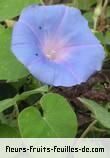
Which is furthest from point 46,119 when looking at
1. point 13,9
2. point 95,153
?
point 13,9

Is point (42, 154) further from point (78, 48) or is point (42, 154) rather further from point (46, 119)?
point (78, 48)

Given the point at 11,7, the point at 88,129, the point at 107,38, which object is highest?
the point at 11,7

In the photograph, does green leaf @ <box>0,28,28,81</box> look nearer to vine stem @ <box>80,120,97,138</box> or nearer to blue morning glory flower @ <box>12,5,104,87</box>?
blue morning glory flower @ <box>12,5,104,87</box>

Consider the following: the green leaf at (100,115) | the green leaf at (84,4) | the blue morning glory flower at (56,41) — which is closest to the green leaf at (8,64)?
the blue morning glory flower at (56,41)

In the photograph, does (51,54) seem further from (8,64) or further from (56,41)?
(8,64)

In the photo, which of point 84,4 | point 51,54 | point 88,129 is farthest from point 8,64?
point 84,4

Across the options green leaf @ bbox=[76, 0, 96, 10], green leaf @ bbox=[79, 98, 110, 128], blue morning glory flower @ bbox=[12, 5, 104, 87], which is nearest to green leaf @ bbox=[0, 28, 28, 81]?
blue morning glory flower @ bbox=[12, 5, 104, 87]
